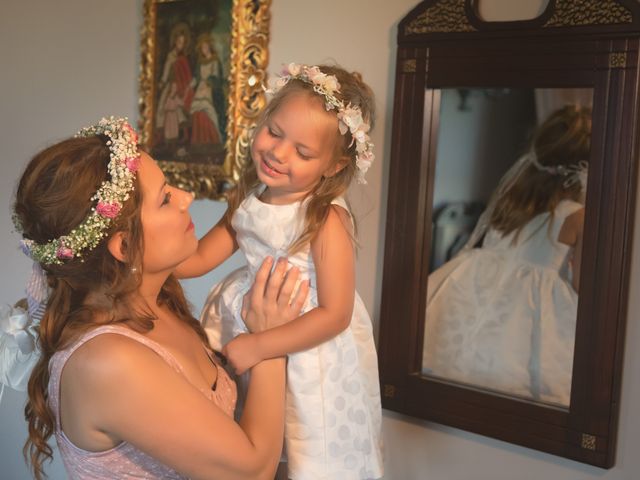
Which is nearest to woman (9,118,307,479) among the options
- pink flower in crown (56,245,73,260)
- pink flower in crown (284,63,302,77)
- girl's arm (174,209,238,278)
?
pink flower in crown (56,245,73,260)

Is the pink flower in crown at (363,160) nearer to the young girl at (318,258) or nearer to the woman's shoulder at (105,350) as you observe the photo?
the young girl at (318,258)

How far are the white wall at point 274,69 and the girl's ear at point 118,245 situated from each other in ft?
2.72

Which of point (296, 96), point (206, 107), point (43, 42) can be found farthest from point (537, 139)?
point (43, 42)

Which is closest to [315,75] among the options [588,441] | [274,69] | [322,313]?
[322,313]

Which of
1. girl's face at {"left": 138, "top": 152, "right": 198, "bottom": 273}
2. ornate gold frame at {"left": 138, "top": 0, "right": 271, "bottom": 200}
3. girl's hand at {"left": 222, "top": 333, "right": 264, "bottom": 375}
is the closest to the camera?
girl's face at {"left": 138, "top": 152, "right": 198, "bottom": 273}

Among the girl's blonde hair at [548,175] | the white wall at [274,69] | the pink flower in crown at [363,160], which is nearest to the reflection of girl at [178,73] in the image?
the white wall at [274,69]

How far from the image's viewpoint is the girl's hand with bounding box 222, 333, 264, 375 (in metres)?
1.60

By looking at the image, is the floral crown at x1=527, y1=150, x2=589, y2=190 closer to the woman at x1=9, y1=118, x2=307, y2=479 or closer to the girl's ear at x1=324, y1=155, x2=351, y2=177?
the girl's ear at x1=324, y1=155, x2=351, y2=177

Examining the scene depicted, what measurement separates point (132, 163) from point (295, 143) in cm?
35

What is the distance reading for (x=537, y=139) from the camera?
185cm

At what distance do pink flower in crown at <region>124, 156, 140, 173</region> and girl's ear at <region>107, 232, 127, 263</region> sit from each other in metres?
0.12

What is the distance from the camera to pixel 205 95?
2510 millimetres

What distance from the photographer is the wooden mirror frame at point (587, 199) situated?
172cm

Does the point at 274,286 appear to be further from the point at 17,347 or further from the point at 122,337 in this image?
the point at 17,347
